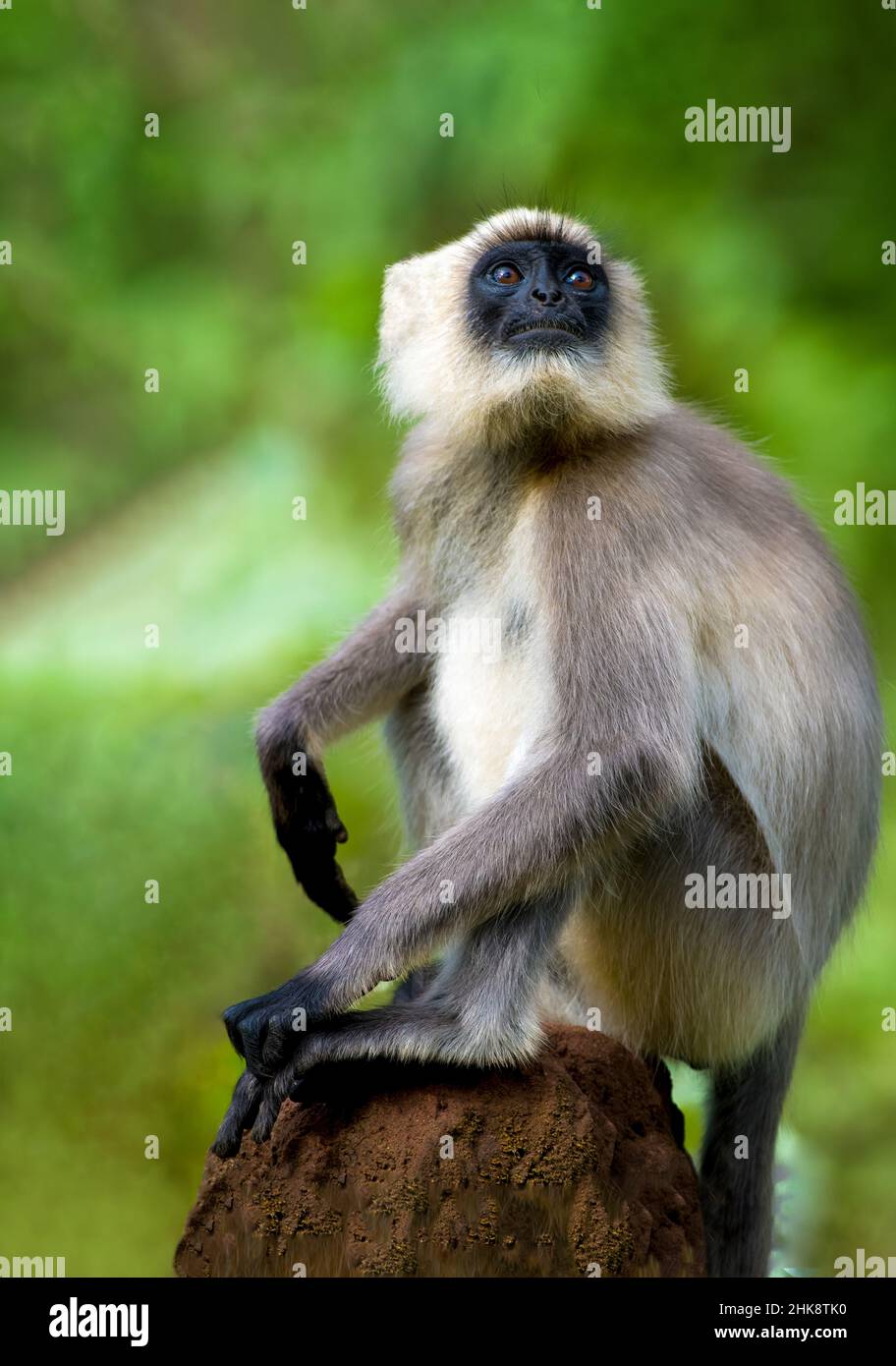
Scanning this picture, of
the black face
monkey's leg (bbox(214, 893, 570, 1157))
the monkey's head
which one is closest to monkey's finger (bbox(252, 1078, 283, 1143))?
monkey's leg (bbox(214, 893, 570, 1157))

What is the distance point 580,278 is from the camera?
4.97m

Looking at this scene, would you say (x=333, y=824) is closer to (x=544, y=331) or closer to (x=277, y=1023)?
(x=277, y=1023)

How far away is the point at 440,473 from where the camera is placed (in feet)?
17.1

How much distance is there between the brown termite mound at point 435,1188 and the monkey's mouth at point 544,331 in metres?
1.97

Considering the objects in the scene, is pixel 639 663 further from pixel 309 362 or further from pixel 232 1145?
pixel 309 362

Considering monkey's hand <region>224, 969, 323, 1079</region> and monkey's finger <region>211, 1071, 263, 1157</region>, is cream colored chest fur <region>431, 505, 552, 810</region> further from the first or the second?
monkey's finger <region>211, 1071, 263, 1157</region>

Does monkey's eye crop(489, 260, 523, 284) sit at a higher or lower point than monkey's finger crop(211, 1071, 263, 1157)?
higher

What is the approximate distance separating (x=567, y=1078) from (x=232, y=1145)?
0.87 m

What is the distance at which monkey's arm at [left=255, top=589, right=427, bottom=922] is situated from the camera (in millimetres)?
5238

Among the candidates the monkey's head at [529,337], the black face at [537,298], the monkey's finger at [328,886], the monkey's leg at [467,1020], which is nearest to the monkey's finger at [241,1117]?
Answer: the monkey's leg at [467,1020]

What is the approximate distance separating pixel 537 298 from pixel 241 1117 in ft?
7.84

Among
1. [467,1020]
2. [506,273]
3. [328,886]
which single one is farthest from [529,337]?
[467,1020]

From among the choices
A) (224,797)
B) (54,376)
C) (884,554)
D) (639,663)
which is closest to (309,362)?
(54,376)

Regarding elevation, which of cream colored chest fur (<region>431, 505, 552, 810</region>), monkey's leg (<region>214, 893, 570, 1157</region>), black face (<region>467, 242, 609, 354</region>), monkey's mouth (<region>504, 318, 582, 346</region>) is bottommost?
monkey's leg (<region>214, 893, 570, 1157</region>)
